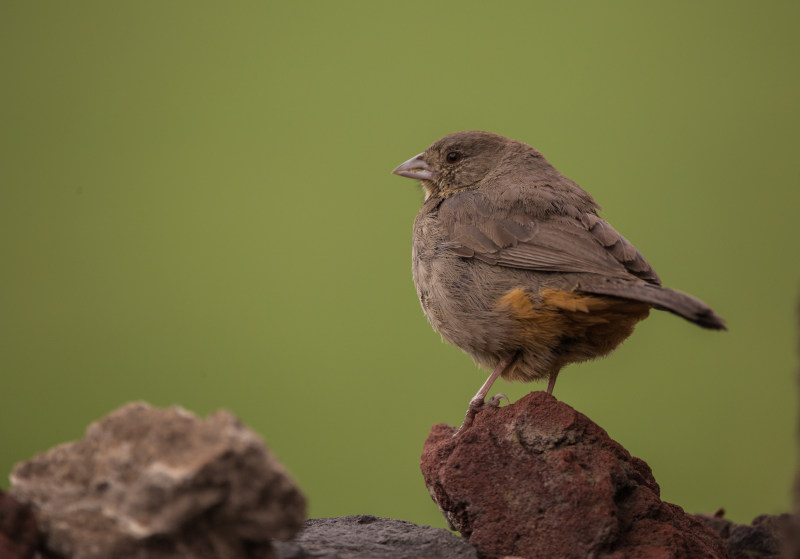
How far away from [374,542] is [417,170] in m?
2.45

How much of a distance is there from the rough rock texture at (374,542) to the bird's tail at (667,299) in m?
1.20

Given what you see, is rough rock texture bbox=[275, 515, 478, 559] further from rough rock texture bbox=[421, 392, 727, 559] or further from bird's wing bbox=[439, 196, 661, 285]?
bird's wing bbox=[439, 196, 661, 285]

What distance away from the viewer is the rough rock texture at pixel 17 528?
236 cm

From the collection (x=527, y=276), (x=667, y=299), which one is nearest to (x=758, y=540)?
(x=667, y=299)

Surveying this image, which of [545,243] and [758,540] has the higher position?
[545,243]

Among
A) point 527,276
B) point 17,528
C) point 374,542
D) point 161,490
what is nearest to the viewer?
point 161,490

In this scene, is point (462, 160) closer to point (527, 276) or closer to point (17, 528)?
point (527, 276)

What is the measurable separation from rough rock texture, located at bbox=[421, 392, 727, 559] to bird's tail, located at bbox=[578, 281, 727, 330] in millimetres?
538

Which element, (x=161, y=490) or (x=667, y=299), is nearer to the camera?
(x=161, y=490)

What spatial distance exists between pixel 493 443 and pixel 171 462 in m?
1.51

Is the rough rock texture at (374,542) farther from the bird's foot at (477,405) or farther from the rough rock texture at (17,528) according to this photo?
the rough rock texture at (17,528)

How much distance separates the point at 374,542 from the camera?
3.23 metres

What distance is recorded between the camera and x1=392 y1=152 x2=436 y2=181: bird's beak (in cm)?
489

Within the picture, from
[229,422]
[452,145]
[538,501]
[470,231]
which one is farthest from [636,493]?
[452,145]
